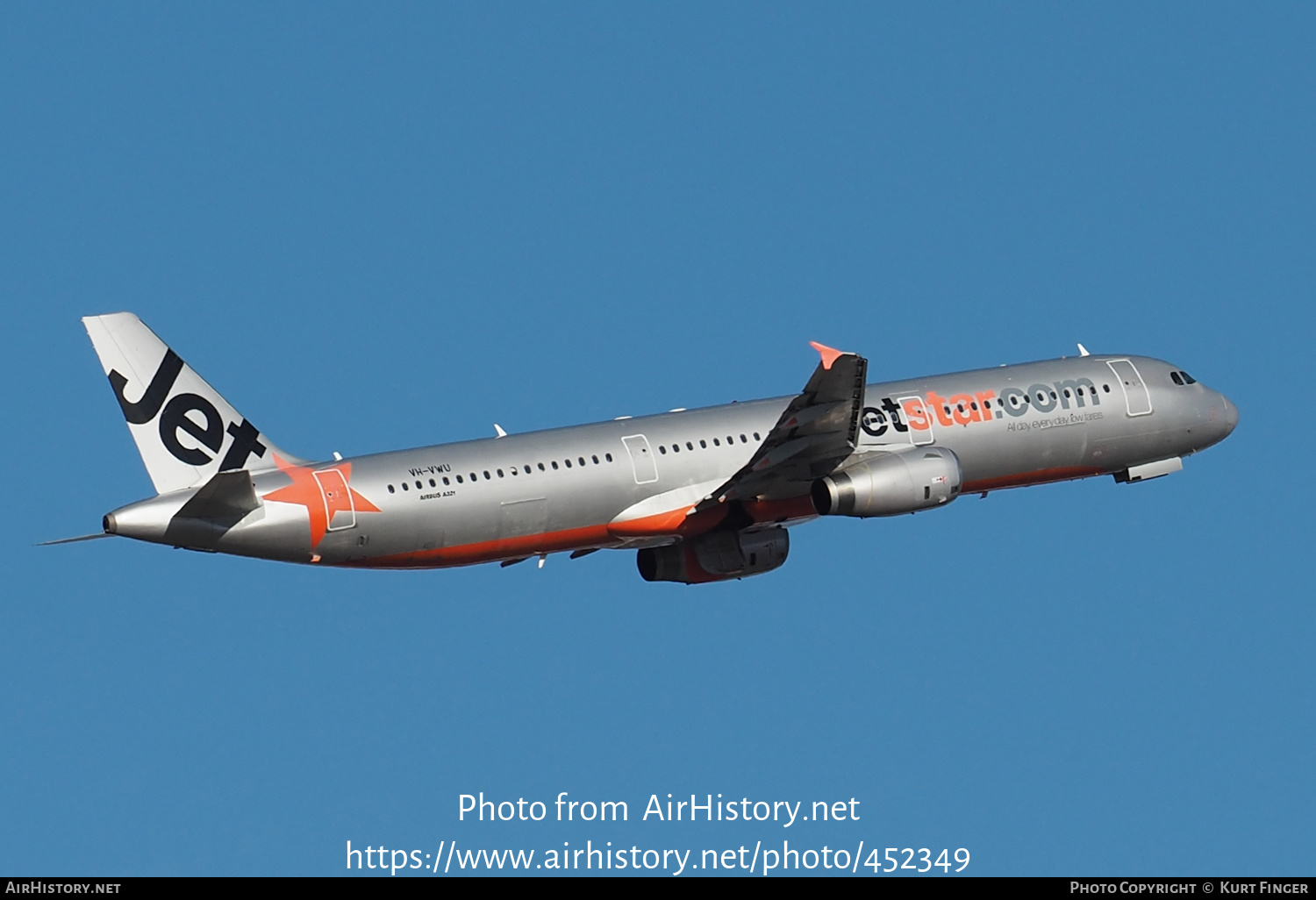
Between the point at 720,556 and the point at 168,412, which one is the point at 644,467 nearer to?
the point at 720,556

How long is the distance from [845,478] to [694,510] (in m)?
3.71

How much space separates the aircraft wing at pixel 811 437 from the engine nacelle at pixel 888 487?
602 mm

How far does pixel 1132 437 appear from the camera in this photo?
193 feet

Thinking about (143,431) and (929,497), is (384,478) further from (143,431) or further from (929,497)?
(929,497)

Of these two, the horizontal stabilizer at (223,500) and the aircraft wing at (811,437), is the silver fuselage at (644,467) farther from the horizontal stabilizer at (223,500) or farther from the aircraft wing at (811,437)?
the aircraft wing at (811,437)

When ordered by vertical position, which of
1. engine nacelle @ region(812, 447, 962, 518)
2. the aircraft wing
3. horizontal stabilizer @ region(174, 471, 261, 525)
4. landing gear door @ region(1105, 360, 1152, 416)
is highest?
landing gear door @ region(1105, 360, 1152, 416)

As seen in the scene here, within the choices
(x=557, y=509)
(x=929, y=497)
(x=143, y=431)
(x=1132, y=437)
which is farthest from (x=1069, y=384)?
(x=143, y=431)

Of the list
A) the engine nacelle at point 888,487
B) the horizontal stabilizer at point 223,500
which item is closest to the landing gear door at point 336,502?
the horizontal stabilizer at point 223,500

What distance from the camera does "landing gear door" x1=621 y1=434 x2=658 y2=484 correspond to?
52.5 m

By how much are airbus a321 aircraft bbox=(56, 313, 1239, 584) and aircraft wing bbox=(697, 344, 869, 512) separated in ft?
0.16

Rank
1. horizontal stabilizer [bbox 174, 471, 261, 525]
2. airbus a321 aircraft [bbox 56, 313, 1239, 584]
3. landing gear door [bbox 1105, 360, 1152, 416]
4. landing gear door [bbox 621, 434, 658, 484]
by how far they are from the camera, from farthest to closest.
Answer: landing gear door [bbox 1105, 360, 1152, 416], landing gear door [bbox 621, 434, 658, 484], airbus a321 aircraft [bbox 56, 313, 1239, 584], horizontal stabilizer [bbox 174, 471, 261, 525]

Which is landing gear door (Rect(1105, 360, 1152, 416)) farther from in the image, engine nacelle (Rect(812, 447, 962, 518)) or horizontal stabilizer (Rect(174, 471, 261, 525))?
horizontal stabilizer (Rect(174, 471, 261, 525))

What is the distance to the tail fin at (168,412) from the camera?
48.3 metres

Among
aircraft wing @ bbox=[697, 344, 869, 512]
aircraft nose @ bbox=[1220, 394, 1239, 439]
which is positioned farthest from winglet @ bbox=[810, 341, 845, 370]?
aircraft nose @ bbox=[1220, 394, 1239, 439]
